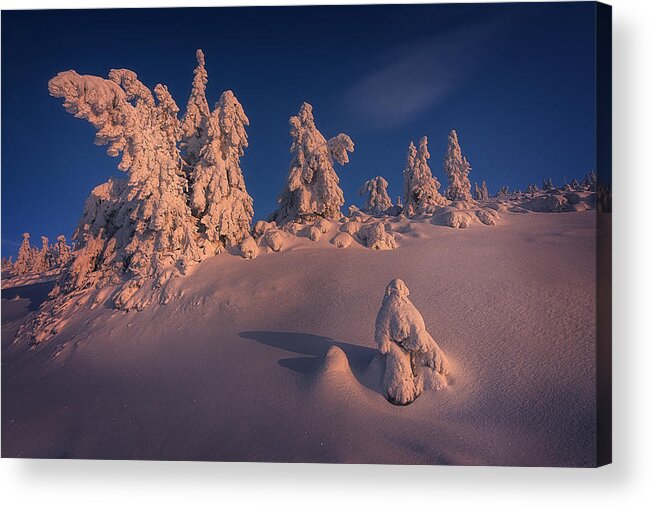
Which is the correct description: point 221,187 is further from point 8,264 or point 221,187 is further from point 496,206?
point 496,206

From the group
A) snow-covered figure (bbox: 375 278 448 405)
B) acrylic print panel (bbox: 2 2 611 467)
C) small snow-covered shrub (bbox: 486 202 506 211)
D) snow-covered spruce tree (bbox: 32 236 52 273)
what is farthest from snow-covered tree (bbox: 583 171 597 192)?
snow-covered spruce tree (bbox: 32 236 52 273)

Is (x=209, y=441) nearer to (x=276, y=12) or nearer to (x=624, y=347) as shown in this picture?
(x=624, y=347)

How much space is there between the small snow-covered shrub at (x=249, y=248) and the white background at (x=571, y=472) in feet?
10.3

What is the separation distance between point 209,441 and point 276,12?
17.2 ft

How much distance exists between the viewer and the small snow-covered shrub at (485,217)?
20.8 feet

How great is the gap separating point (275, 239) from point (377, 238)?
5.71 feet

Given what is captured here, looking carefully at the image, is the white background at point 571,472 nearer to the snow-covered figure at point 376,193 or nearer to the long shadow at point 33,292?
the long shadow at point 33,292

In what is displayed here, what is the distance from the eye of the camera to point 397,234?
6645 mm

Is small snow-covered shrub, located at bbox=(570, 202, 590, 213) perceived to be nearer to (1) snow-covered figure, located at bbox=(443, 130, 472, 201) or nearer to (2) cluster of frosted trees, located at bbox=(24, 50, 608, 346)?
(2) cluster of frosted trees, located at bbox=(24, 50, 608, 346)

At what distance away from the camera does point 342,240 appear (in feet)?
21.1

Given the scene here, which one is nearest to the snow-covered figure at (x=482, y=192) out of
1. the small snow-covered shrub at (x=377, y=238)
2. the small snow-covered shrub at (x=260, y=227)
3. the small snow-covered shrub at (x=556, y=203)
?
the small snow-covered shrub at (x=556, y=203)

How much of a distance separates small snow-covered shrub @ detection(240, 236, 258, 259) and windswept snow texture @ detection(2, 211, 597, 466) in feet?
2.49

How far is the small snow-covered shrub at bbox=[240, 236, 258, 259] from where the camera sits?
6715 millimetres

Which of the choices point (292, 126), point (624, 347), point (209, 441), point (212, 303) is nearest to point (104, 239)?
point (212, 303)
